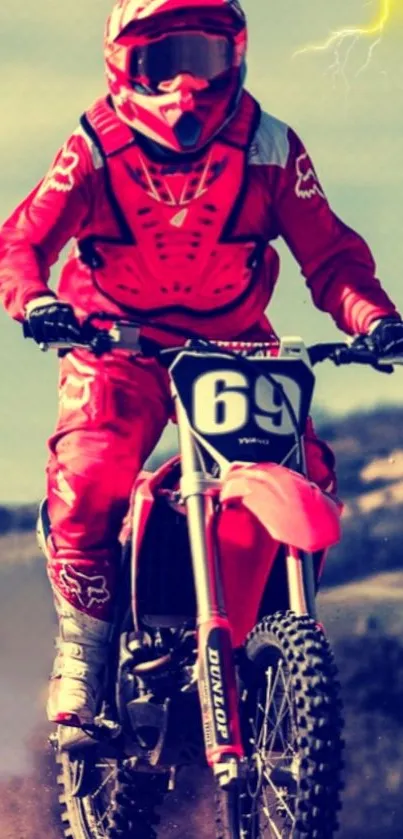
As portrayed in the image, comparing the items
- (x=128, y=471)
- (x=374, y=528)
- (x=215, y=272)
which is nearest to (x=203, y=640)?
(x=128, y=471)

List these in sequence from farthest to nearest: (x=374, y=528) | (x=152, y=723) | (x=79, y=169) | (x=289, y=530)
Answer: (x=374, y=528)
(x=79, y=169)
(x=152, y=723)
(x=289, y=530)

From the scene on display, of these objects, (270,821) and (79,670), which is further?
(79,670)

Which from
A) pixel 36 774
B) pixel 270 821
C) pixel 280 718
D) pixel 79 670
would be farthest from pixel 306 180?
pixel 36 774

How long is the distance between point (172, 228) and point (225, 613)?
1.60 meters

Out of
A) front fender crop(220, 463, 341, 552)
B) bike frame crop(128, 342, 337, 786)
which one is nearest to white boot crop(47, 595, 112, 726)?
bike frame crop(128, 342, 337, 786)

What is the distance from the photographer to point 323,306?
30.2ft

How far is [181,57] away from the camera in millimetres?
8945

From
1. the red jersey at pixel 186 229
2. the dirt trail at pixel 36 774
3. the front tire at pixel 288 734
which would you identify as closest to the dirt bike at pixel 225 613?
the front tire at pixel 288 734

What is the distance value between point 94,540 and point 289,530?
3.87ft

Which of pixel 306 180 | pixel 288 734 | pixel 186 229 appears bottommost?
pixel 288 734

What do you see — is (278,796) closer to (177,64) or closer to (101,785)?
(101,785)

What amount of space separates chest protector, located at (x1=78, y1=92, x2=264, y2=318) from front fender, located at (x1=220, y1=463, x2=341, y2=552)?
1213 mm

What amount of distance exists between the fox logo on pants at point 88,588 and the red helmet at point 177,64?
1538 millimetres

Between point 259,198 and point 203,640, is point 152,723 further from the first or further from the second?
point 259,198
